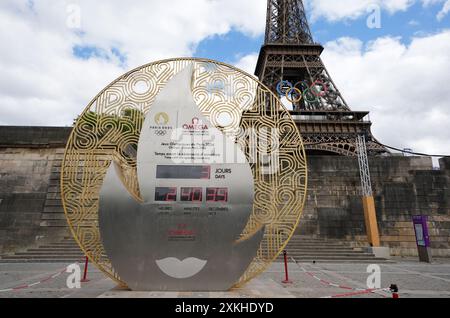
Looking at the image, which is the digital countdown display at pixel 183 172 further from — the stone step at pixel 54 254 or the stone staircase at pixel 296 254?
the stone step at pixel 54 254

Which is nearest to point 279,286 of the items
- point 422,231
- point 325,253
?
point 325,253

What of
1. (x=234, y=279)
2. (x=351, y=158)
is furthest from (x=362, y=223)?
(x=234, y=279)

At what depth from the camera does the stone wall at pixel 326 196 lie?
47.2ft

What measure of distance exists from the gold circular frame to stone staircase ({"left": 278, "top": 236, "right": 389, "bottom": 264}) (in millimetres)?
7224

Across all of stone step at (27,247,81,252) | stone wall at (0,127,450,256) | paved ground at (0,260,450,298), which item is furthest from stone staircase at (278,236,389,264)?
stone step at (27,247,81,252)

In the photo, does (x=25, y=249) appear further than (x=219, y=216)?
Yes

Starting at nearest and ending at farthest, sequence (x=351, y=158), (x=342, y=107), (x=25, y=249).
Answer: (x=25, y=249) → (x=351, y=158) → (x=342, y=107)

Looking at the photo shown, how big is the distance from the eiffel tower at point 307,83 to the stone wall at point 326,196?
5588 mm

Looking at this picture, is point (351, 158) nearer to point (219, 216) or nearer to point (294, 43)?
point (219, 216)

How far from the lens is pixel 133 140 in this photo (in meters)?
6.48

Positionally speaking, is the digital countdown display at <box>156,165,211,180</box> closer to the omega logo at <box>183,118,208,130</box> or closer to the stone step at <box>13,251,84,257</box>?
the omega logo at <box>183,118,208,130</box>

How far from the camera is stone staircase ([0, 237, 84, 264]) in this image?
39.3ft

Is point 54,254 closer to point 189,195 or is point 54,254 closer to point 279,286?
point 189,195
